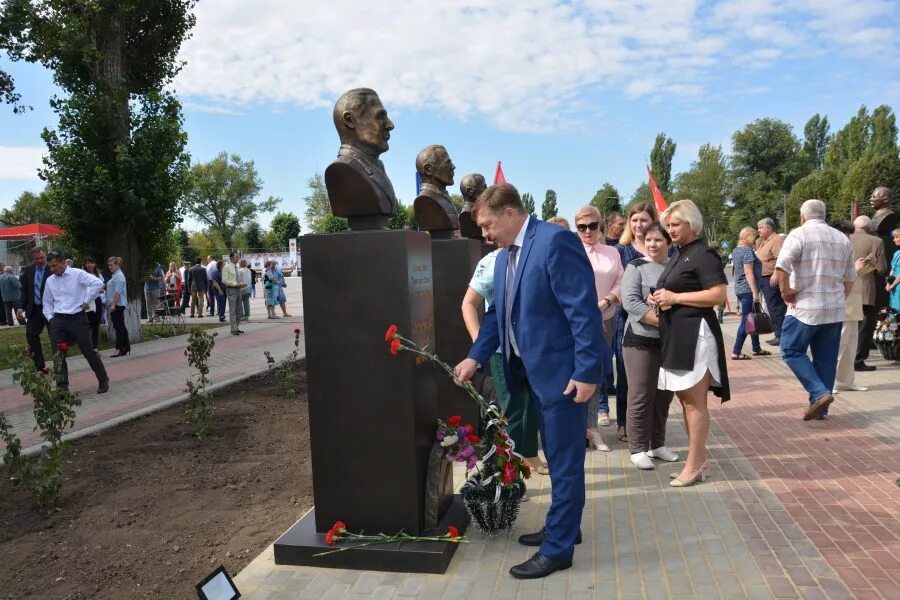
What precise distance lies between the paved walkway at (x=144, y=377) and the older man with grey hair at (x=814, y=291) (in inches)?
269

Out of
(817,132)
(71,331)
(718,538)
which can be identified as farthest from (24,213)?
(817,132)

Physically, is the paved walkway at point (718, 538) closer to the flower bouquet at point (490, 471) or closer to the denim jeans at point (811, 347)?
the flower bouquet at point (490, 471)

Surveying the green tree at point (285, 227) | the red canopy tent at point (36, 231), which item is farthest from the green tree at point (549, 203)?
the red canopy tent at point (36, 231)

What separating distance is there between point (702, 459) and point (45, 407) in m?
4.84

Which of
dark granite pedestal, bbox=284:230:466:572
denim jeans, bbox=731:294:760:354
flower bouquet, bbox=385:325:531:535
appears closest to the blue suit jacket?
flower bouquet, bbox=385:325:531:535

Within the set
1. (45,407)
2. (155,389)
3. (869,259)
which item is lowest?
(155,389)

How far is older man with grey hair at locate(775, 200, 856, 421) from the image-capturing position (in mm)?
6062

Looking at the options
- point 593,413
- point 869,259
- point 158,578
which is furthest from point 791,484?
point 869,259

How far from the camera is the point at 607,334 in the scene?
19.9 feet

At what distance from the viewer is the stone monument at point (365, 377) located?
352cm

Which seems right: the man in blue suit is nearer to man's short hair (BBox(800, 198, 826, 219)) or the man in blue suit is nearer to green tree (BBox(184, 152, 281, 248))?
man's short hair (BBox(800, 198, 826, 219))

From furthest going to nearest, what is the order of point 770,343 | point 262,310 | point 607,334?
1. point 262,310
2. point 770,343
3. point 607,334

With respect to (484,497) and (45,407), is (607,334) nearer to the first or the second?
(484,497)

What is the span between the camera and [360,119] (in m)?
3.74
